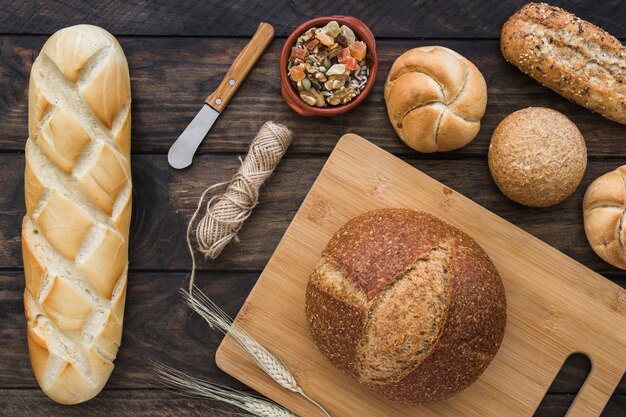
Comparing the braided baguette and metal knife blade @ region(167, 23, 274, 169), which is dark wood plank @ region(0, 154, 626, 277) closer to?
metal knife blade @ region(167, 23, 274, 169)

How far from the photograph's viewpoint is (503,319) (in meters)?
2.01

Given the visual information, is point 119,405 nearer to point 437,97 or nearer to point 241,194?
point 241,194

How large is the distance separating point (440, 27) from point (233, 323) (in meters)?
1.41

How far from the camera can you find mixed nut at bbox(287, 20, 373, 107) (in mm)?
2146

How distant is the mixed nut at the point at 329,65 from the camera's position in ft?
7.04

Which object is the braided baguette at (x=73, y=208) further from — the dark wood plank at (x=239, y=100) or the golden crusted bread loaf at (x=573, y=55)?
the golden crusted bread loaf at (x=573, y=55)

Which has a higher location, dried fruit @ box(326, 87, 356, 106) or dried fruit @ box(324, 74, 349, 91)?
dried fruit @ box(324, 74, 349, 91)

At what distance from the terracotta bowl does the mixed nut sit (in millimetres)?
16

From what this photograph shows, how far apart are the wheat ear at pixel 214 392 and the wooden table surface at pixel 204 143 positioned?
37 millimetres

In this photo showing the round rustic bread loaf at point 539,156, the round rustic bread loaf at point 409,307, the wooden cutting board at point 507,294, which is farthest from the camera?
the wooden cutting board at point 507,294

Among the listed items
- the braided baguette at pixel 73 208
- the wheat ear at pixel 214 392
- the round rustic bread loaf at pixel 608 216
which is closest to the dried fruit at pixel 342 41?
the braided baguette at pixel 73 208

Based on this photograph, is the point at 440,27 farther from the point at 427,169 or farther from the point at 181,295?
the point at 181,295

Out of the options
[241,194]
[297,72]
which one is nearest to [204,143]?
[241,194]

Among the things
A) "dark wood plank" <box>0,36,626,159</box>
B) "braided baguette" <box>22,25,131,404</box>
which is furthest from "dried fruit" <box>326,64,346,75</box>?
"braided baguette" <box>22,25,131,404</box>
